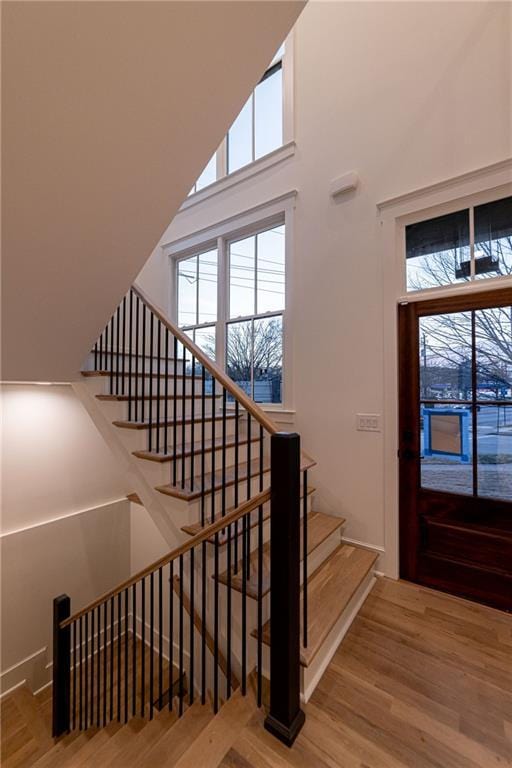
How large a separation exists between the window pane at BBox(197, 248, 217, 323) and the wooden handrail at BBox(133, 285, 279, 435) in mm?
1320

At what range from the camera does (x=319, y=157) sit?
2.86m

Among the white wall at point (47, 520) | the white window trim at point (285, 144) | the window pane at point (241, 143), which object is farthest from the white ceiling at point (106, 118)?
the window pane at point (241, 143)

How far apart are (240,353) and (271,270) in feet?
3.03

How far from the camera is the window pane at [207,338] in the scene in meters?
3.84

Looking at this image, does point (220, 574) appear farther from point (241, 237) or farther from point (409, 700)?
point (241, 237)

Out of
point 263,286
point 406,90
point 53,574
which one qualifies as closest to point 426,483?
point 263,286

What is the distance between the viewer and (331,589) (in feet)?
6.57

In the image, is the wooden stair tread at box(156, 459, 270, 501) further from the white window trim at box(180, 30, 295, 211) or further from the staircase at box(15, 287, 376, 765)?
the white window trim at box(180, 30, 295, 211)

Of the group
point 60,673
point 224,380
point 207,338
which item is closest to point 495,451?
point 224,380

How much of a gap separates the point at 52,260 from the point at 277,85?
10.8ft

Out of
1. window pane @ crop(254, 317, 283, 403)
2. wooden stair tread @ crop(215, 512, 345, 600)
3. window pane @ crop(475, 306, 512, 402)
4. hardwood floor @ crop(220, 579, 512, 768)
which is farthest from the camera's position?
window pane @ crop(254, 317, 283, 403)

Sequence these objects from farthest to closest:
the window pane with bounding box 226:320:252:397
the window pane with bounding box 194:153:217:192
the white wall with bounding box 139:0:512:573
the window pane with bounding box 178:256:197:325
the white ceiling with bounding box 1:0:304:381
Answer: the window pane with bounding box 178:256:197:325 → the window pane with bounding box 194:153:217:192 → the window pane with bounding box 226:320:252:397 → the white wall with bounding box 139:0:512:573 → the white ceiling with bounding box 1:0:304:381

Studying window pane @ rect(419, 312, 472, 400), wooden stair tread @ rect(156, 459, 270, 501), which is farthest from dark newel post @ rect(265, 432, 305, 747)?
window pane @ rect(419, 312, 472, 400)

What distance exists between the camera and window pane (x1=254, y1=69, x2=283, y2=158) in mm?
3270
